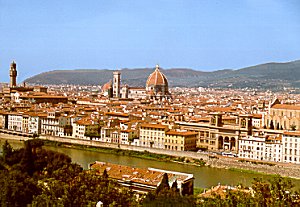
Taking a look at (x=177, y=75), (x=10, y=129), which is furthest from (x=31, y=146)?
(x=177, y=75)

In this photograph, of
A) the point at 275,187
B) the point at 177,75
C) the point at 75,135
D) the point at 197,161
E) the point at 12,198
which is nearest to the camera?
the point at 275,187

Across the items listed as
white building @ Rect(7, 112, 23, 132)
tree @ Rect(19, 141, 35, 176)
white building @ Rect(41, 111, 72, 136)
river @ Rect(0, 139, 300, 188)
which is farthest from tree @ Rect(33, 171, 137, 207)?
white building @ Rect(7, 112, 23, 132)

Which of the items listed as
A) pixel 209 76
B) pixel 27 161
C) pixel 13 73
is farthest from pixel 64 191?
pixel 209 76

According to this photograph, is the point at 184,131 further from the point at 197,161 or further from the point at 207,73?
the point at 207,73

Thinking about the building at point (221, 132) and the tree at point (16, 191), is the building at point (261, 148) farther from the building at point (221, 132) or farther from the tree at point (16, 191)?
the tree at point (16, 191)

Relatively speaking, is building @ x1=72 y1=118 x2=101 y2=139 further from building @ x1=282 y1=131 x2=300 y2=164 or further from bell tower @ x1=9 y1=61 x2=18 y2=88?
bell tower @ x1=9 y1=61 x2=18 y2=88
